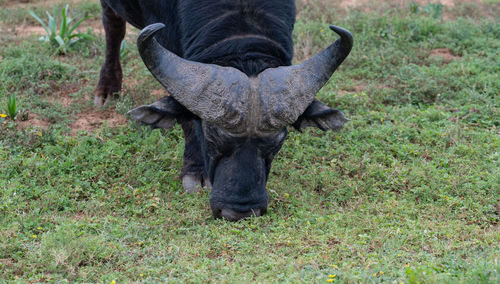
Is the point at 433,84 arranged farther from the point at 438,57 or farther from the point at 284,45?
the point at 284,45

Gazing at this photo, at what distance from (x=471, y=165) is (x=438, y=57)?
A: 285 centimetres

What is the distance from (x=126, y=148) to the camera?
18.5ft

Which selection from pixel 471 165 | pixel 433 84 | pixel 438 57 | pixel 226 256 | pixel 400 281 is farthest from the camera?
pixel 438 57

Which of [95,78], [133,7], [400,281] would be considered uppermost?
[133,7]

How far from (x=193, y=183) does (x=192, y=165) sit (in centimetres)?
19

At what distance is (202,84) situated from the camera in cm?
416

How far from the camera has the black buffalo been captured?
4.15m

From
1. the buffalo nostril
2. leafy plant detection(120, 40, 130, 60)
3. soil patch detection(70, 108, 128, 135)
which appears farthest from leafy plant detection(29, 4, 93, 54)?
the buffalo nostril

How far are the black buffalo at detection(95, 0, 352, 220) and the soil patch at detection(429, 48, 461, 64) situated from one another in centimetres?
366

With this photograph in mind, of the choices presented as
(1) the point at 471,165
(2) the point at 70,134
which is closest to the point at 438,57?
(1) the point at 471,165

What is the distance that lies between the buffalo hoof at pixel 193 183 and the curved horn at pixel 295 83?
3.65 ft

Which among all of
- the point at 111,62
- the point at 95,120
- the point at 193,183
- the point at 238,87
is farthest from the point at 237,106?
the point at 111,62

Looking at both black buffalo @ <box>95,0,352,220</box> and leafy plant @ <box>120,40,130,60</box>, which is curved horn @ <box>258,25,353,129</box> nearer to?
black buffalo @ <box>95,0,352,220</box>

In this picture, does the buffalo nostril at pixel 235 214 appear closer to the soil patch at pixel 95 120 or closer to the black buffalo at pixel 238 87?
the black buffalo at pixel 238 87
